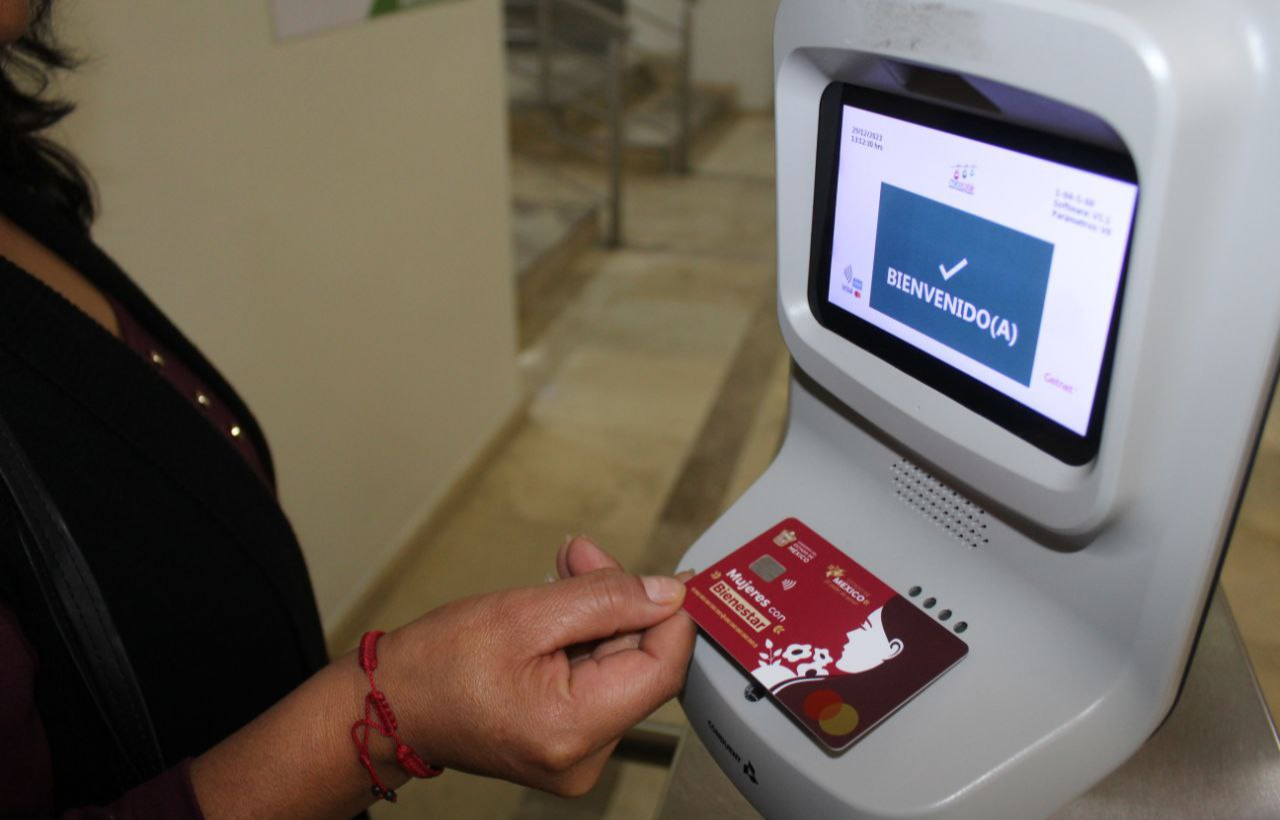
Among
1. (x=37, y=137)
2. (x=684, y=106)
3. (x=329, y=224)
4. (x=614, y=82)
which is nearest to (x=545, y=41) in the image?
(x=614, y=82)

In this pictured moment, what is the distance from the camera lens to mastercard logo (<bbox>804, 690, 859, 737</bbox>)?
1.85 ft

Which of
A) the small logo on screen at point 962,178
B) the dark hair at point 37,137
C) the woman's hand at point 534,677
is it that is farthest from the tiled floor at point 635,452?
the dark hair at point 37,137

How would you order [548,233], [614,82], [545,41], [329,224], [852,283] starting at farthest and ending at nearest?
[545,41] → [614,82] → [548,233] → [329,224] → [852,283]

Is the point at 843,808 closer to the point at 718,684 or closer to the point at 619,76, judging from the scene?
the point at 718,684

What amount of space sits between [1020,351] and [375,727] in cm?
44

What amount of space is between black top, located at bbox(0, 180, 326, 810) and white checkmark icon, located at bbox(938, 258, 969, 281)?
22.6 inches

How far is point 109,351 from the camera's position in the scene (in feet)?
2.31

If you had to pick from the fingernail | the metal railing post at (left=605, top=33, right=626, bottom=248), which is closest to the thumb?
the fingernail

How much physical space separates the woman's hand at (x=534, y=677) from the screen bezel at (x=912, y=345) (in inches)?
8.5

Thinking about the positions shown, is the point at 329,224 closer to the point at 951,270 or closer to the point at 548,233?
the point at 951,270

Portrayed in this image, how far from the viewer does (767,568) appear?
0.66 metres

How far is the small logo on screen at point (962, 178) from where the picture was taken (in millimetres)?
533

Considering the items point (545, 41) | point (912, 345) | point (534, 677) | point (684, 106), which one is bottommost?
point (684, 106)

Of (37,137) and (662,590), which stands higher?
(37,137)
